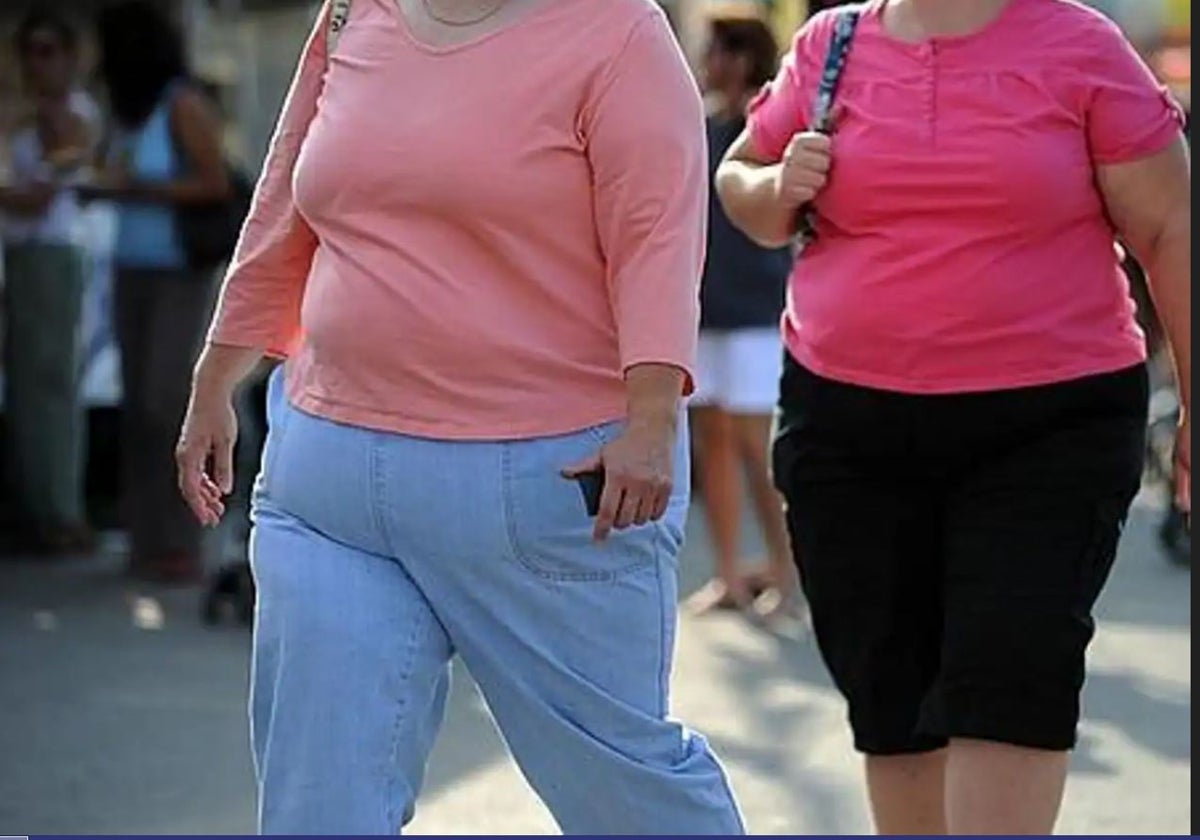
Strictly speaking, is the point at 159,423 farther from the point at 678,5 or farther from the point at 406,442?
the point at 678,5

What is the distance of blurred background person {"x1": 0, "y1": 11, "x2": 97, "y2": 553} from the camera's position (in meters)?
9.64

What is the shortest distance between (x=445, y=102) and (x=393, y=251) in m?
0.19

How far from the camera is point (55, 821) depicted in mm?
6188

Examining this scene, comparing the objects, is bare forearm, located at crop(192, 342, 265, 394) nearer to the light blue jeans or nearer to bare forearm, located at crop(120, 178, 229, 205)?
the light blue jeans

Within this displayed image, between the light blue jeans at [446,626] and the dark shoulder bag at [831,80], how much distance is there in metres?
0.86

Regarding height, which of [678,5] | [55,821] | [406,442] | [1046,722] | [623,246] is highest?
[623,246]

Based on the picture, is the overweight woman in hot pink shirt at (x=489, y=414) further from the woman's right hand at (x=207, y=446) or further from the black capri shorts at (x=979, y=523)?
the black capri shorts at (x=979, y=523)

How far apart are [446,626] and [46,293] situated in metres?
6.40

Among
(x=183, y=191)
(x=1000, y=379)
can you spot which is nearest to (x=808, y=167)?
(x=1000, y=379)

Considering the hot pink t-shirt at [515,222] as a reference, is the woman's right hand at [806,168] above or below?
below

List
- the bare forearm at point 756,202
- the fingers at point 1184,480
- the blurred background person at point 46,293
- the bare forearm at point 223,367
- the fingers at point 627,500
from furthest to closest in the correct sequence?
1. the blurred background person at point 46,293
2. the bare forearm at point 756,202
3. the fingers at point 1184,480
4. the bare forearm at point 223,367
5. the fingers at point 627,500

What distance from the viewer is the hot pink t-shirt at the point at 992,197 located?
13.9 ft

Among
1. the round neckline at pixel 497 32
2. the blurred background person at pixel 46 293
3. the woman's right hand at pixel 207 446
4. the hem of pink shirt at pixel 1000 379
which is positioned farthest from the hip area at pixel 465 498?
the blurred background person at pixel 46 293

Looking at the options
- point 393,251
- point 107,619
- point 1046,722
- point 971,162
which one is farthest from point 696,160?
point 107,619
